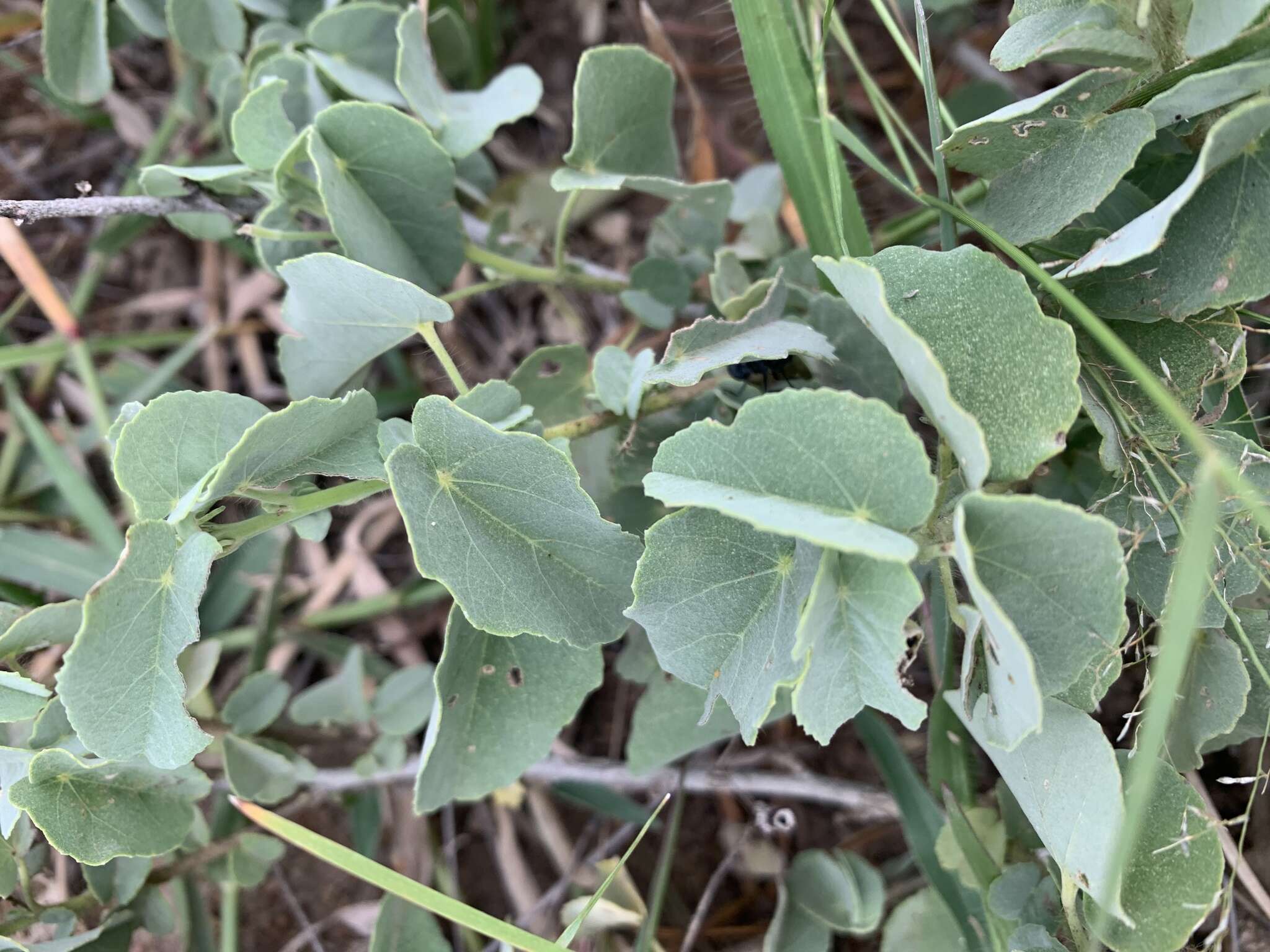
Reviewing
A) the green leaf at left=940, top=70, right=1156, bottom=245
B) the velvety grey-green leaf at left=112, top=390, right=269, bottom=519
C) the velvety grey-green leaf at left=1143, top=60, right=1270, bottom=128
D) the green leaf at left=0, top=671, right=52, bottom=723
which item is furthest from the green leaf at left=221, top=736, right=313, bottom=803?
the velvety grey-green leaf at left=1143, top=60, right=1270, bottom=128

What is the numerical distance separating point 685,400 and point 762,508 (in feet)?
1.36

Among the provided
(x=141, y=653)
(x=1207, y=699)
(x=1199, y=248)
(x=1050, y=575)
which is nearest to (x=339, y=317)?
(x=141, y=653)

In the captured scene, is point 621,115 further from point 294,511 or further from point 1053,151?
point 294,511

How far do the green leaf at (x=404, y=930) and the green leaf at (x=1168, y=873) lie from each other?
74cm

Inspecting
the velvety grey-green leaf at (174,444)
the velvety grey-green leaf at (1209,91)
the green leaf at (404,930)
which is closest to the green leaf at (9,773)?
the velvety grey-green leaf at (174,444)

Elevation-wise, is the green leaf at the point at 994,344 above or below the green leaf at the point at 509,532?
above

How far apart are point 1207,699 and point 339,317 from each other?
882 millimetres

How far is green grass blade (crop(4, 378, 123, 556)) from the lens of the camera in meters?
1.50

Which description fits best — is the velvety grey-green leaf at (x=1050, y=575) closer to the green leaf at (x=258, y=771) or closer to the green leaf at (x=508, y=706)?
the green leaf at (x=508, y=706)

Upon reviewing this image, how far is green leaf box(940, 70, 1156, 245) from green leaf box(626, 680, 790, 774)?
598mm

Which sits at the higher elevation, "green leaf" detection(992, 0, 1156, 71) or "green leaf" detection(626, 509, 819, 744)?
"green leaf" detection(992, 0, 1156, 71)

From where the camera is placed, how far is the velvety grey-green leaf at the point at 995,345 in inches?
29.1

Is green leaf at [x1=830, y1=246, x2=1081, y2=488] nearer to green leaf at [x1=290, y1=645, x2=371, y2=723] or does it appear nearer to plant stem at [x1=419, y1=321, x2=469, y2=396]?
plant stem at [x1=419, y1=321, x2=469, y2=396]

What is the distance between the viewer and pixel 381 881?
34.8 inches
